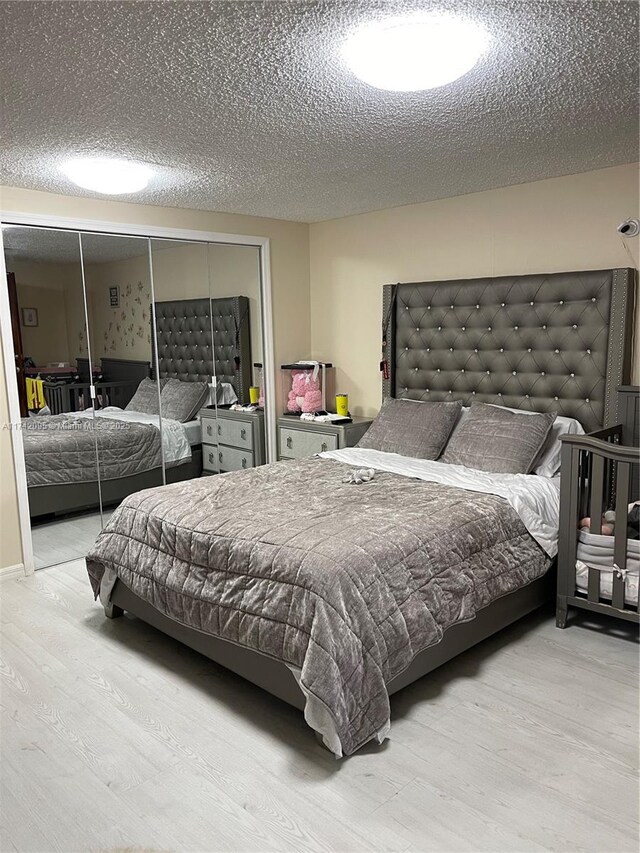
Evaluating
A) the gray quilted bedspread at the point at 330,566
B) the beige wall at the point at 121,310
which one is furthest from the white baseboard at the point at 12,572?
the beige wall at the point at 121,310

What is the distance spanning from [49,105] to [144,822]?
7.98 ft

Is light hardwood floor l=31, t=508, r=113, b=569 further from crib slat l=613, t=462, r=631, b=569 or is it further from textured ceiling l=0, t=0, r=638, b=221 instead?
crib slat l=613, t=462, r=631, b=569

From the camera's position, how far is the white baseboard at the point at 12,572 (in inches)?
150

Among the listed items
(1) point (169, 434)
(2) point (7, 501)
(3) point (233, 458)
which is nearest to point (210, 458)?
(3) point (233, 458)

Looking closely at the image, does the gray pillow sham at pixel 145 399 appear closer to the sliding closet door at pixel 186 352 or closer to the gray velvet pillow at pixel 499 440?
the sliding closet door at pixel 186 352

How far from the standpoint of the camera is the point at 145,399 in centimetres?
438

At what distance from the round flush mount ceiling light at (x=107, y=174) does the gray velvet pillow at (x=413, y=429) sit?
6.67 ft

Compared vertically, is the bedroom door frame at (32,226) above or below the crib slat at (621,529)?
above

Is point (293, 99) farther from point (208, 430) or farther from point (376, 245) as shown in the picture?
point (208, 430)

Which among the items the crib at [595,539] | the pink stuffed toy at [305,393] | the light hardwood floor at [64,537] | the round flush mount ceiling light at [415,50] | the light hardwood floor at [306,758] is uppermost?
the round flush mount ceiling light at [415,50]

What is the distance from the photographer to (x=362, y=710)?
7.27 ft

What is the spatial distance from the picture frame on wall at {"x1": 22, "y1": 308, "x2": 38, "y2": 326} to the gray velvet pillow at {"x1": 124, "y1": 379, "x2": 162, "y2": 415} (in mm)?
792

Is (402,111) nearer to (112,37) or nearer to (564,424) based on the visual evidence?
(112,37)

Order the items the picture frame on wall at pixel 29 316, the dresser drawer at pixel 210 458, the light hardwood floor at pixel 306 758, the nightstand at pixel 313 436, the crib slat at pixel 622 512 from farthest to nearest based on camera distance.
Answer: the dresser drawer at pixel 210 458
the nightstand at pixel 313 436
the picture frame on wall at pixel 29 316
the crib slat at pixel 622 512
the light hardwood floor at pixel 306 758
